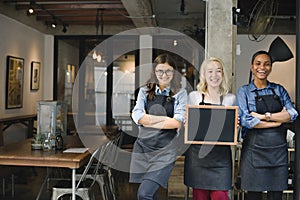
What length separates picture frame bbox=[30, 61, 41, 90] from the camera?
28.3 ft

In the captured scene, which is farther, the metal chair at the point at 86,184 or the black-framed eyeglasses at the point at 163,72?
the metal chair at the point at 86,184

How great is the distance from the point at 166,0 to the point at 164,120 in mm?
4672

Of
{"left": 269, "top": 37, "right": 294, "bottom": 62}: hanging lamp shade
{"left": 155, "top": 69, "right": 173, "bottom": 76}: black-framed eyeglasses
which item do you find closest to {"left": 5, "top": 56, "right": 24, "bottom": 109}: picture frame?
{"left": 155, "top": 69, "right": 173, "bottom": 76}: black-framed eyeglasses

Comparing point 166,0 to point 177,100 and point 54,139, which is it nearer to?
point 54,139

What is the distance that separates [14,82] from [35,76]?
1.18 metres

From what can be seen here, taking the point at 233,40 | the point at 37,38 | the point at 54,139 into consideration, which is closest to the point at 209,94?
the point at 233,40

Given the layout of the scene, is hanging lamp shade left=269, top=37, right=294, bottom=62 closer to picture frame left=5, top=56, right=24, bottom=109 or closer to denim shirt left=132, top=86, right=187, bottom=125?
denim shirt left=132, top=86, right=187, bottom=125

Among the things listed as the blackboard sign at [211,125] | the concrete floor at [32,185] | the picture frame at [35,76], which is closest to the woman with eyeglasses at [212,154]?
the blackboard sign at [211,125]

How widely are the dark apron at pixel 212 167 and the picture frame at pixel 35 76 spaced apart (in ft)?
21.1

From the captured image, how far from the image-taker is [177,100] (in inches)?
121

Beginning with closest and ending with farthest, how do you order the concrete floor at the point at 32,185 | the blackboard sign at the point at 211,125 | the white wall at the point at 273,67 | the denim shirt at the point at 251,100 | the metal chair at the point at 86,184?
1. the blackboard sign at the point at 211,125
2. the denim shirt at the point at 251,100
3. the metal chair at the point at 86,184
4. the concrete floor at the point at 32,185
5. the white wall at the point at 273,67

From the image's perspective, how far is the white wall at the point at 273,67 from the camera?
8.33 m

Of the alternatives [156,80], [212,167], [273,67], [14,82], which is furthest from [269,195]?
[14,82]

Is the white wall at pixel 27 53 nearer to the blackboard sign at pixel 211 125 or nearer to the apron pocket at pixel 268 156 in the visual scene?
the blackboard sign at pixel 211 125
